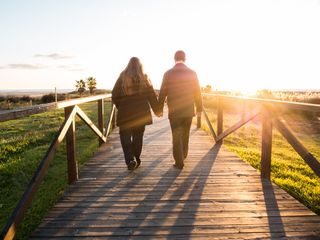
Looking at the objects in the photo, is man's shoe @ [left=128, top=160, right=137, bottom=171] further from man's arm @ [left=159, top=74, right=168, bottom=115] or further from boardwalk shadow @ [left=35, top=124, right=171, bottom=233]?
man's arm @ [left=159, top=74, right=168, bottom=115]

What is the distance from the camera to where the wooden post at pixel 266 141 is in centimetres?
417

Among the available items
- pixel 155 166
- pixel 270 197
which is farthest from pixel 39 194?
pixel 270 197

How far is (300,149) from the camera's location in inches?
128

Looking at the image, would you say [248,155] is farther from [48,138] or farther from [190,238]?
[48,138]

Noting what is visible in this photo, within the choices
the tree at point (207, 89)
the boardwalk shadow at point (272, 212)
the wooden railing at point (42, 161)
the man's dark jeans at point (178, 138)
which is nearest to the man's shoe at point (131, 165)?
the man's dark jeans at point (178, 138)

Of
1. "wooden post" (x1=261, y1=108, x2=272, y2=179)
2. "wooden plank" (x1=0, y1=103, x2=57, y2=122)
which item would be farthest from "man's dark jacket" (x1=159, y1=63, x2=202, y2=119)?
"wooden plank" (x1=0, y1=103, x2=57, y2=122)

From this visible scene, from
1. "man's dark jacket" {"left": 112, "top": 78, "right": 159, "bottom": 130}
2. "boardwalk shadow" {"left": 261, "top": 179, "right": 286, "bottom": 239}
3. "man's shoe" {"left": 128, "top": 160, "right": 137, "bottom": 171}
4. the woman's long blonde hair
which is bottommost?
"boardwalk shadow" {"left": 261, "top": 179, "right": 286, "bottom": 239}

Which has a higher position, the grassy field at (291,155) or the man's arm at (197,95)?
the man's arm at (197,95)

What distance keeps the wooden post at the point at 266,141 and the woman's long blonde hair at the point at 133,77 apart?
72.5 inches

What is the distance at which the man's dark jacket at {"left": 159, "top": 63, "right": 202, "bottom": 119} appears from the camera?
492 centimetres

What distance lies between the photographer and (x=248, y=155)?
700cm

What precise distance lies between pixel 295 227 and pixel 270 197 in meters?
0.81

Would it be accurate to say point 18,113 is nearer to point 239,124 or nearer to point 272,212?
point 272,212

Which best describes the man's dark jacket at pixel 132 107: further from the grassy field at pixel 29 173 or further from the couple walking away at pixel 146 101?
the grassy field at pixel 29 173
